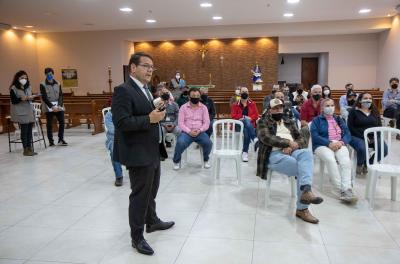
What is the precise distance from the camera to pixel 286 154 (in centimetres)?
325

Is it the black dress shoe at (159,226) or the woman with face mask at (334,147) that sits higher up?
the woman with face mask at (334,147)

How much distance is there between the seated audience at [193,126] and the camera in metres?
4.65

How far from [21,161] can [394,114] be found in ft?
21.8

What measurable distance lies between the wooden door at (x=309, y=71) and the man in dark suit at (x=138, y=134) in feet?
47.7

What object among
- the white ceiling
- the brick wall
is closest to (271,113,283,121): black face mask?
the white ceiling

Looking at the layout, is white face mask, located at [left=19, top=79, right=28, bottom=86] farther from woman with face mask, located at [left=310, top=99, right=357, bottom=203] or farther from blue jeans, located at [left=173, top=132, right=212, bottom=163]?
woman with face mask, located at [left=310, top=99, right=357, bottom=203]

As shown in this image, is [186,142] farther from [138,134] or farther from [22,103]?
[22,103]

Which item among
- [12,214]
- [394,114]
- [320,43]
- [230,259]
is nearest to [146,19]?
[320,43]

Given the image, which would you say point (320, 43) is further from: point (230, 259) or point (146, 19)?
point (230, 259)

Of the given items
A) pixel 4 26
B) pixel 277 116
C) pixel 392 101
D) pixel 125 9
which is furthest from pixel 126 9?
pixel 277 116

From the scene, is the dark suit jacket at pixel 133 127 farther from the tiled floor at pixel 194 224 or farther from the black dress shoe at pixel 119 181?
the black dress shoe at pixel 119 181

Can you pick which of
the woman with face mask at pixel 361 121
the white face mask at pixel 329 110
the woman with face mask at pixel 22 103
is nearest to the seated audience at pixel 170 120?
the woman with face mask at pixel 22 103

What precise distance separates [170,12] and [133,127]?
8.05m

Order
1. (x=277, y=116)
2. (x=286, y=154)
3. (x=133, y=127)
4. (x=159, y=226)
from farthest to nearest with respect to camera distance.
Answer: (x=277, y=116), (x=286, y=154), (x=159, y=226), (x=133, y=127)
